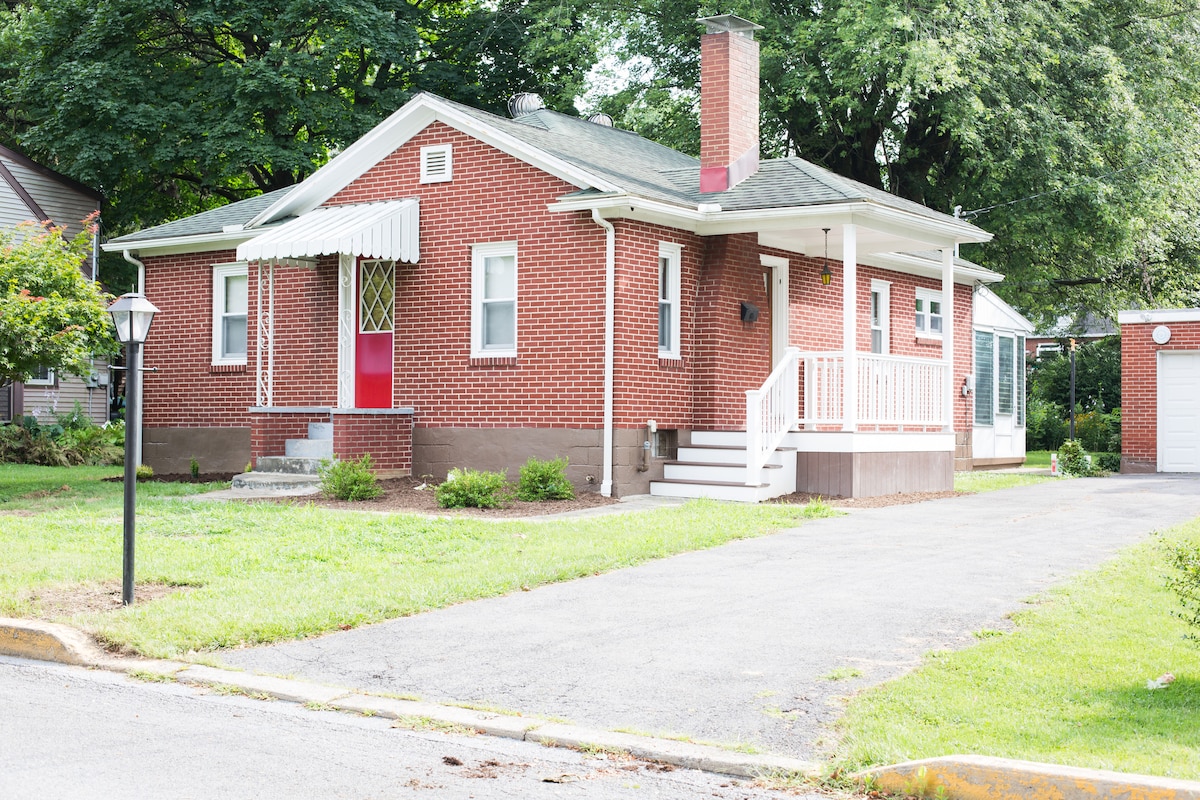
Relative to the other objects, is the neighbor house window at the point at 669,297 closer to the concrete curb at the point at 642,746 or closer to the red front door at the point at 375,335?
the red front door at the point at 375,335

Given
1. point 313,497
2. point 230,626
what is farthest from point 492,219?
point 230,626

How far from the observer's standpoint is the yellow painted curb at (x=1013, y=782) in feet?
16.0

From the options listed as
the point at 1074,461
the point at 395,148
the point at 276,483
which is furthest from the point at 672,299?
the point at 1074,461

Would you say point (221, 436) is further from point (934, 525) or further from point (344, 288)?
point (934, 525)

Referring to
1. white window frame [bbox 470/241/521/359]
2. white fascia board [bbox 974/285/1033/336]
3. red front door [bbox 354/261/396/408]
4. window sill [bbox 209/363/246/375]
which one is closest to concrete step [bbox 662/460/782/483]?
white window frame [bbox 470/241/521/359]

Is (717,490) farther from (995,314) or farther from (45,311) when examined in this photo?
(995,314)

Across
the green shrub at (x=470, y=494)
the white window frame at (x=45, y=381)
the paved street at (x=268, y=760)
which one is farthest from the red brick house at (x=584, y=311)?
the white window frame at (x=45, y=381)

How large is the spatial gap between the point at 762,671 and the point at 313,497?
993 cm

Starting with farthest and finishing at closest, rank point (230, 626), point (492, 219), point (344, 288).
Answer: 1. point (344, 288)
2. point (492, 219)
3. point (230, 626)

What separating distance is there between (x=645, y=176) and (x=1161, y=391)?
12995 mm

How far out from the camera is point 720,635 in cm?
821

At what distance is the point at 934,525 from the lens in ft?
45.2

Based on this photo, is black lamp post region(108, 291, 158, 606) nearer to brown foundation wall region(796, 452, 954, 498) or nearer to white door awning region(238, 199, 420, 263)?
white door awning region(238, 199, 420, 263)

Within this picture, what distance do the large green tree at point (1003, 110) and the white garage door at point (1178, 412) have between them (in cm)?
266
